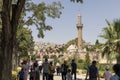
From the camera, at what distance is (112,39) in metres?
46.2

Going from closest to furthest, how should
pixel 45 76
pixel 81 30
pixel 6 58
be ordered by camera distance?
pixel 6 58, pixel 45 76, pixel 81 30

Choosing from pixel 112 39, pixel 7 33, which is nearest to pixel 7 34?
pixel 7 33

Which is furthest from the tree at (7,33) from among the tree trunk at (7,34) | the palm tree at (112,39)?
the palm tree at (112,39)

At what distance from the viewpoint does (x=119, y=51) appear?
44.2m

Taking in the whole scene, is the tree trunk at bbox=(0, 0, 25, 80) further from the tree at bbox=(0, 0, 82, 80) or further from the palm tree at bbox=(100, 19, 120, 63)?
the palm tree at bbox=(100, 19, 120, 63)

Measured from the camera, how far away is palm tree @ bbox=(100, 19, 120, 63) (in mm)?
44812

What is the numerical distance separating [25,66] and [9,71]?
22.4 feet

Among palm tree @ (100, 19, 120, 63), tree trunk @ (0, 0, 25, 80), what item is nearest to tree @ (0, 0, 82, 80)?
tree trunk @ (0, 0, 25, 80)

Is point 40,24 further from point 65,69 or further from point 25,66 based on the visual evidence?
point 25,66

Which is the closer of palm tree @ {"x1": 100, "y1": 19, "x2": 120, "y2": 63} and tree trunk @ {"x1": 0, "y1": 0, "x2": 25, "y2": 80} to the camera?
tree trunk @ {"x1": 0, "y1": 0, "x2": 25, "y2": 80}

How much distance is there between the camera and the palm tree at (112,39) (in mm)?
44812

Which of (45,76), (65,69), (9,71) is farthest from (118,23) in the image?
(9,71)

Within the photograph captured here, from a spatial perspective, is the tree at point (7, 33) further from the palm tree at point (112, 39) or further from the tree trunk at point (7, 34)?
the palm tree at point (112, 39)

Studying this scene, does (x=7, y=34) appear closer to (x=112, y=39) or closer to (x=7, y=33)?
(x=7, y=33)
